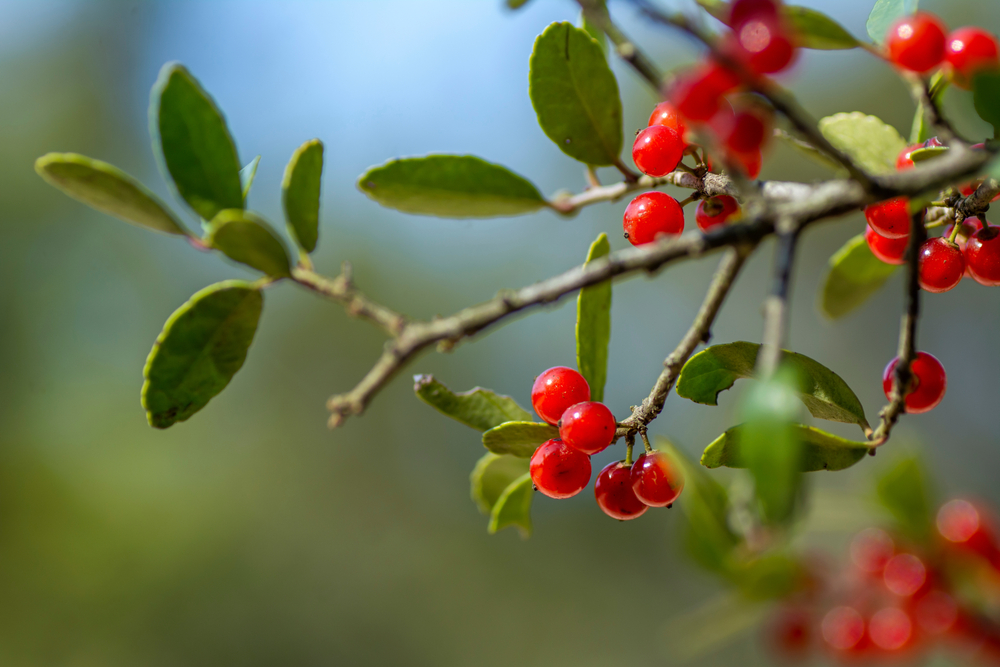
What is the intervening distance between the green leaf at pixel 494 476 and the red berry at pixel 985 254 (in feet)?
→ 1.55

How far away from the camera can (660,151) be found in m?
0.52

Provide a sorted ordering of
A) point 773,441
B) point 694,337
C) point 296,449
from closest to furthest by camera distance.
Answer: point 773,441, point 694,337, point 296,449

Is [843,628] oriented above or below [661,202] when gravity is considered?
below

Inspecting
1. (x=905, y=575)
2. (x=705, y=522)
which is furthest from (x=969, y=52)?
(x=905, y=575)

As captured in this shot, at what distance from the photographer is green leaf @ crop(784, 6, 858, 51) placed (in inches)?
16.8

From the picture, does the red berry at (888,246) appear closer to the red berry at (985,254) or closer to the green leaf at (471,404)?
the red berry at (985,254)

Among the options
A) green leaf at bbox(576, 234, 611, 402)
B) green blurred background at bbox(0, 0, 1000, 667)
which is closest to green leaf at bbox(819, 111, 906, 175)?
green leaf at bbox(576, 234, 611, 402)

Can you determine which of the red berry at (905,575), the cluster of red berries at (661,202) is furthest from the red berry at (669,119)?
the red berry at (905,575)

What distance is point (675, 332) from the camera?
17.9ft

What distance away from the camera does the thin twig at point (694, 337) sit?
30 cm

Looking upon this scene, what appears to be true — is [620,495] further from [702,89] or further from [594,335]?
[702,89]

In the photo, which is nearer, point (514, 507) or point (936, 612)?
point (514, 507)

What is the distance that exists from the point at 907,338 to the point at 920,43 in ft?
0.63

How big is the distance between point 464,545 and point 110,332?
555cm
